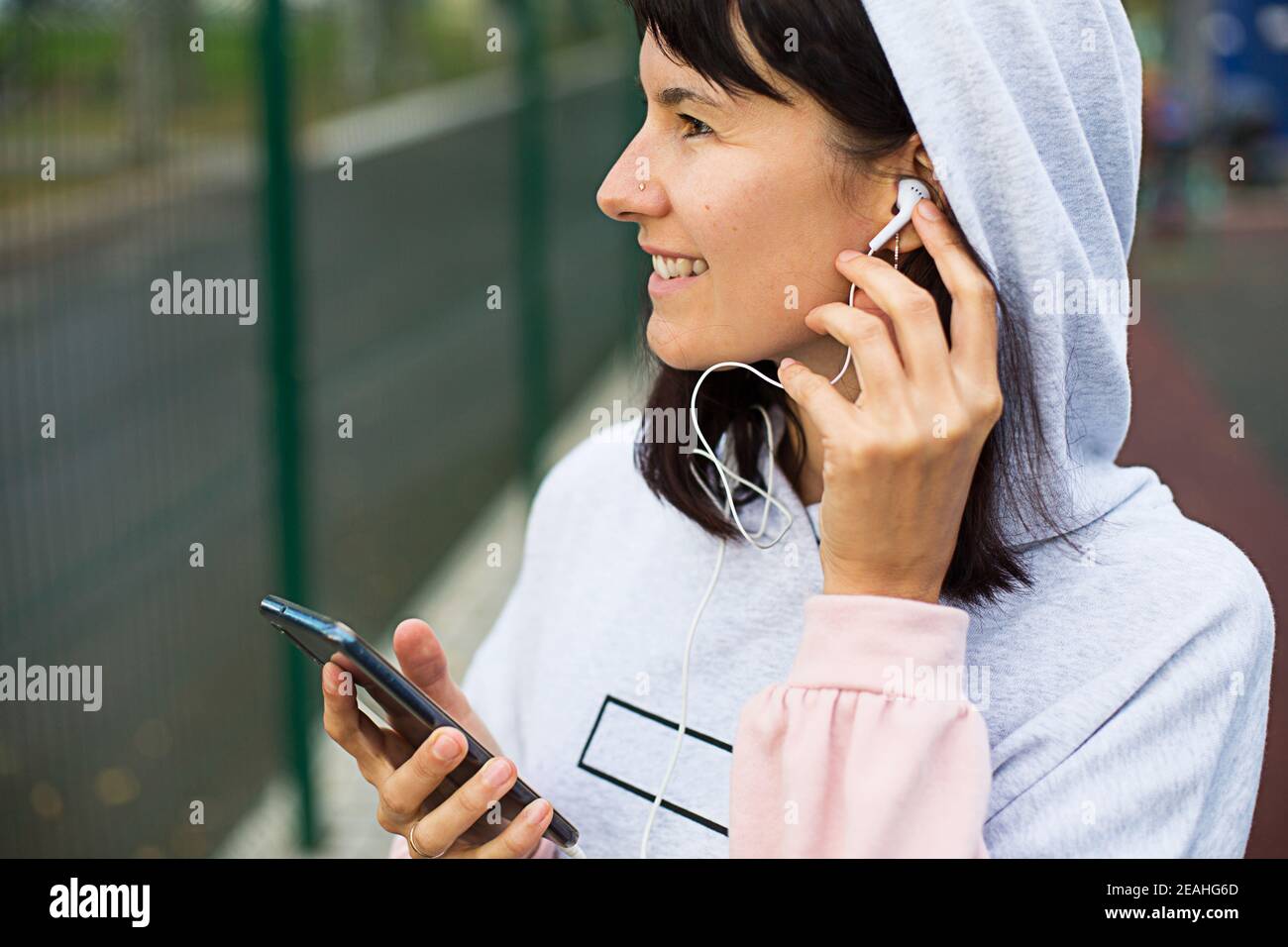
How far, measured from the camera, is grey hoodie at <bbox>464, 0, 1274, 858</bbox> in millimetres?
1441

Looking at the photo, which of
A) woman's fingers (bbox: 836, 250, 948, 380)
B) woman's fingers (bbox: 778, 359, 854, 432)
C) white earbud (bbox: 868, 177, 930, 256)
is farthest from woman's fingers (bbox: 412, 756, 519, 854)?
white earbud (bbox: 868, 177, 930, 256)

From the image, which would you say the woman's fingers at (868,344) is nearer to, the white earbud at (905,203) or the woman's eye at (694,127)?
the white earbud at (905,203)

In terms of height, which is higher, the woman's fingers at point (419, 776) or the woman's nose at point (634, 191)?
the woman's nose at point (634, 191)

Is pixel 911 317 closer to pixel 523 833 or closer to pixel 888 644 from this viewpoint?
pixel 888 644

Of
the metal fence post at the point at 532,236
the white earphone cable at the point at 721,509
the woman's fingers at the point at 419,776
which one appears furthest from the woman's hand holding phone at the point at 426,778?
the metal fence post at the point at 532,236

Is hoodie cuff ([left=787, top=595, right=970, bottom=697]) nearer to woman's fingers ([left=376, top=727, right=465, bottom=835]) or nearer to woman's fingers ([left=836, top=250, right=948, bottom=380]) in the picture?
woman's fingers ([left=836, top=250, right=948, bottom=380])

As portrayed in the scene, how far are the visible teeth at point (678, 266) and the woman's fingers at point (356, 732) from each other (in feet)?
1.95

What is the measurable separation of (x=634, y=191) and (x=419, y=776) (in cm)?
69

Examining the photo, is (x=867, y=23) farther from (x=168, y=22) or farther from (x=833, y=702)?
(x=168, y=22)

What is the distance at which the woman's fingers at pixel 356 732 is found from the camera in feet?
4.95

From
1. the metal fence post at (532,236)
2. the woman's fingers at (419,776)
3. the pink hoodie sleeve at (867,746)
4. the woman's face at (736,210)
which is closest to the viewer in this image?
the pink hoodie sleeve at (867,746)

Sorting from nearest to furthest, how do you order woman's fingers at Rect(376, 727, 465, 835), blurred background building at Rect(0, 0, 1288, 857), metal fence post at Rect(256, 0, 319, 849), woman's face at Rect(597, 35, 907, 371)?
woman's fingers at Rect(376, 727, 465, 835)
woman's face at Rect(597, 35, 907, 371)
blurred background building at Rect(0, 0, 1288, 857)
metal fence post at Rect(256, 0, 319, 849)

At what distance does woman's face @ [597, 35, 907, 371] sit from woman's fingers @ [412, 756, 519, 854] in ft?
1.70

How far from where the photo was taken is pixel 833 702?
1.42 m
